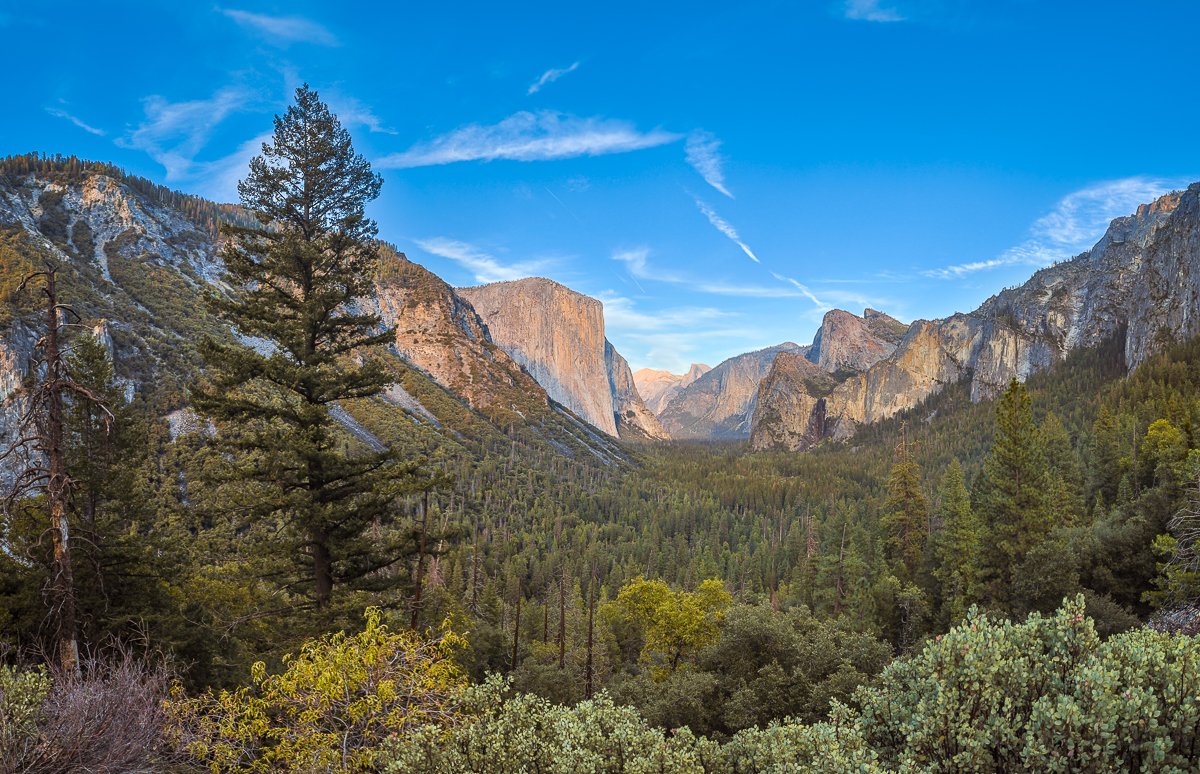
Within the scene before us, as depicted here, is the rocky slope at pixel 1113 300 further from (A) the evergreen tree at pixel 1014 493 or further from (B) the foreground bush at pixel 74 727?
(B) the foreground bush at pixel 74 727

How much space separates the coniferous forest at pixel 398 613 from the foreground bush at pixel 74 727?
0.04m

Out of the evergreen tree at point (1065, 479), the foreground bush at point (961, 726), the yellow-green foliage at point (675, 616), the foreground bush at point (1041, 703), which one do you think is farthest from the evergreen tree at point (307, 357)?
the evergreen tree at point (1065, 479)

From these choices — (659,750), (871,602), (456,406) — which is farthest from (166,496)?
(456,406)

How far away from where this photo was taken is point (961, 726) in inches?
232

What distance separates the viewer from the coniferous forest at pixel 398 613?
6.41 metres

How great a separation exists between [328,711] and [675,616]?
23942mm

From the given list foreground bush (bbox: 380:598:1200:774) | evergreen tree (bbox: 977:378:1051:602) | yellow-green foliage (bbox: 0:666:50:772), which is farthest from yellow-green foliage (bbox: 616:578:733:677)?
yellow-green foliage (bbox: 0:666:50:772)

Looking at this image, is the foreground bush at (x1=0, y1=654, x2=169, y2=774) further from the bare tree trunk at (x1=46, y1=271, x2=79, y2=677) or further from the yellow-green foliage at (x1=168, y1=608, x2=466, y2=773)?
the bare tree trunk at (x1=46, y1=271, x2=79, y2=677)

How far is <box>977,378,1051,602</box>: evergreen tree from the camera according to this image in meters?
26.1

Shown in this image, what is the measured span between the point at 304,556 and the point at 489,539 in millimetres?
88688

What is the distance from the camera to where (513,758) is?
21.9 ft

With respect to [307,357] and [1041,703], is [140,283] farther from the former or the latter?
[1041,703]

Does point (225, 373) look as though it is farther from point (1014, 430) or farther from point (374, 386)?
point (1014, 430)

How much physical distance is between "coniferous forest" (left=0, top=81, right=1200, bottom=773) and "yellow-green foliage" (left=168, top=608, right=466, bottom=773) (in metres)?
0.07
